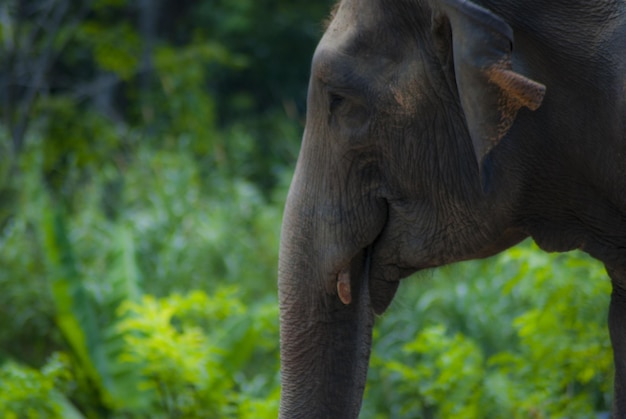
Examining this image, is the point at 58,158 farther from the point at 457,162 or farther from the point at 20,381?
the point at 457,162

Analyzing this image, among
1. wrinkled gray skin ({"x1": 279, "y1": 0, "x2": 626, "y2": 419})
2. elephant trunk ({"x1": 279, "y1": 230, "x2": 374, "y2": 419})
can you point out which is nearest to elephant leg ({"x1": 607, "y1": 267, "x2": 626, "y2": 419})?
wrinkled gray skin ({"x1": 279, "y1": 0, "x2": 626, "y2": 419})

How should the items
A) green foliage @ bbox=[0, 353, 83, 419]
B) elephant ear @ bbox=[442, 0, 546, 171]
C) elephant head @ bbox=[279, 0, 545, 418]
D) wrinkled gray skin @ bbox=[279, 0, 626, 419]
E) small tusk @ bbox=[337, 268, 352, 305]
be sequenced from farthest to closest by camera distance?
green foliage @ bbox=[0, 353, 83, 419] → small tusk @ bbox=[337, 268, 352, 305] → elephant head @ bbox=[279, 0, 545, 418] → wrinkled gray skin @ bbox=[279, 0, 626, 419] → elephant ear @ bbox=[442, 0, 546, 171]

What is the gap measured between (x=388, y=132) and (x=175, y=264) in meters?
3.64

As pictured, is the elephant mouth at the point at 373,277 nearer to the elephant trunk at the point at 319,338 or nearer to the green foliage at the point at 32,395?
the elephant trunk at the point at 319,338

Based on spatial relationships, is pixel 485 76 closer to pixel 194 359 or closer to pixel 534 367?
pixel 194 359

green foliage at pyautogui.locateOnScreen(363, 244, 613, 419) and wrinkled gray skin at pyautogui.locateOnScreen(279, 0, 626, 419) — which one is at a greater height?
wrinkled gray skin at pyautogui.locateOnScreen(279, 0, 626, 419)

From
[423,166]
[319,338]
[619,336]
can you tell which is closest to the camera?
[423,166]

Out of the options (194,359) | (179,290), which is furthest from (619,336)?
(179,290)

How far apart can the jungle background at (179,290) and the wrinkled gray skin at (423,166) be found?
0.29m

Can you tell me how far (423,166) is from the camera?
7.71 ft

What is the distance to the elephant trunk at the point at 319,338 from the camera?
96.0 inches

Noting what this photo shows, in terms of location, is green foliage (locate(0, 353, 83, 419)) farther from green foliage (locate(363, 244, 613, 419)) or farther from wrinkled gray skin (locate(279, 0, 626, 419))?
wrinkled gray skin (locate(279, 0, 626, 419))

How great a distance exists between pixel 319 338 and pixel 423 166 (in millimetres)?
477

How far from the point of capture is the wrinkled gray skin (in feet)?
7.02
